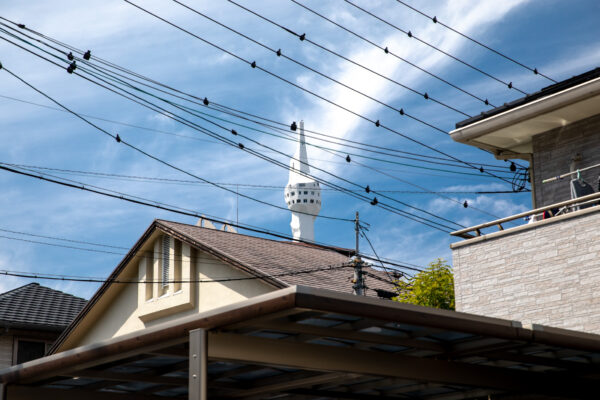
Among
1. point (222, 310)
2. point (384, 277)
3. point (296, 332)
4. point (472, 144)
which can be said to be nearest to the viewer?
point (222, 310)

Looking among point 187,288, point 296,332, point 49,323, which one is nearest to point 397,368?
point 296,332

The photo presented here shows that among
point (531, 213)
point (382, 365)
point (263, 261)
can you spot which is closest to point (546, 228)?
point (531, 213)

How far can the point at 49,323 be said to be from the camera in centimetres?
3028

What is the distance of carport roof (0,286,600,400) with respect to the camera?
876cm

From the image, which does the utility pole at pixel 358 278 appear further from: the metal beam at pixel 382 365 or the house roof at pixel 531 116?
the metal beam at pixel 382 365

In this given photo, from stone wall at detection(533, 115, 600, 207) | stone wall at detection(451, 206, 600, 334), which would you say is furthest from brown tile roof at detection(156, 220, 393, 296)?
stone wall at detection(533, 115, 600, 207)

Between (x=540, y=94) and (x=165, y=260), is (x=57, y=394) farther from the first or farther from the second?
(x=165, y=260)

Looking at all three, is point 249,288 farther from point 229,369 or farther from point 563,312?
point 229,369

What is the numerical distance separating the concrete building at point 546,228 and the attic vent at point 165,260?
1231 cm

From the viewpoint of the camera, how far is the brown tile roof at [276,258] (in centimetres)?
2528

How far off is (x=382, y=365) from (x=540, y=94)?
9.56 metres

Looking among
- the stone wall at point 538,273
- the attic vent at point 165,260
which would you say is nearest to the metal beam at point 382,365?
the stone wall at point 538,273

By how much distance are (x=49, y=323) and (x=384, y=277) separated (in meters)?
13.3

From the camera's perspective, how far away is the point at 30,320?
29656 millimetres
